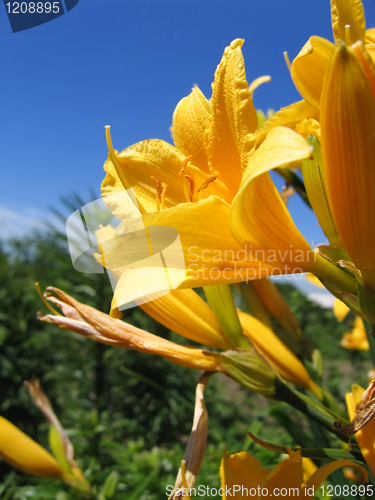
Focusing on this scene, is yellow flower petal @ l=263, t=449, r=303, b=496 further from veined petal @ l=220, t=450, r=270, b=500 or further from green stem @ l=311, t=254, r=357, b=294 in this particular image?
green stem @ l=311, t=254, r=357, b=294

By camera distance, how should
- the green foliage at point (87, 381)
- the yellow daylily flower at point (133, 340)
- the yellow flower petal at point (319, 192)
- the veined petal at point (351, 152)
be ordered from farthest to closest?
the green foliage at point (87, 381) < the yellow daylily flower at point (133, 340) < the yellow flower petal at point (319, 192) < the veined petal at point (351, 152)

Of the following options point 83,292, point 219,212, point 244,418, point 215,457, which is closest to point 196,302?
point 219,212

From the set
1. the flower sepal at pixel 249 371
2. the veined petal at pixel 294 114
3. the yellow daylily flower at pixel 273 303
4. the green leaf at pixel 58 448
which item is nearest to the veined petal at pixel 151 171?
the veined petal at pixel 294 114

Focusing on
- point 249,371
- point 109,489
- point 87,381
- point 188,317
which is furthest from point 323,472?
point 87,381

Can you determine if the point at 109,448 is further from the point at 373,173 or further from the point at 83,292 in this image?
the point at 373,173

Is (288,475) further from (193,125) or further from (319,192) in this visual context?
(193,125)

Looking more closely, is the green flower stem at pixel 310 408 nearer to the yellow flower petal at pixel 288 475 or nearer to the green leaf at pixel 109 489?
the yellow flower petal at pixel 288 475
